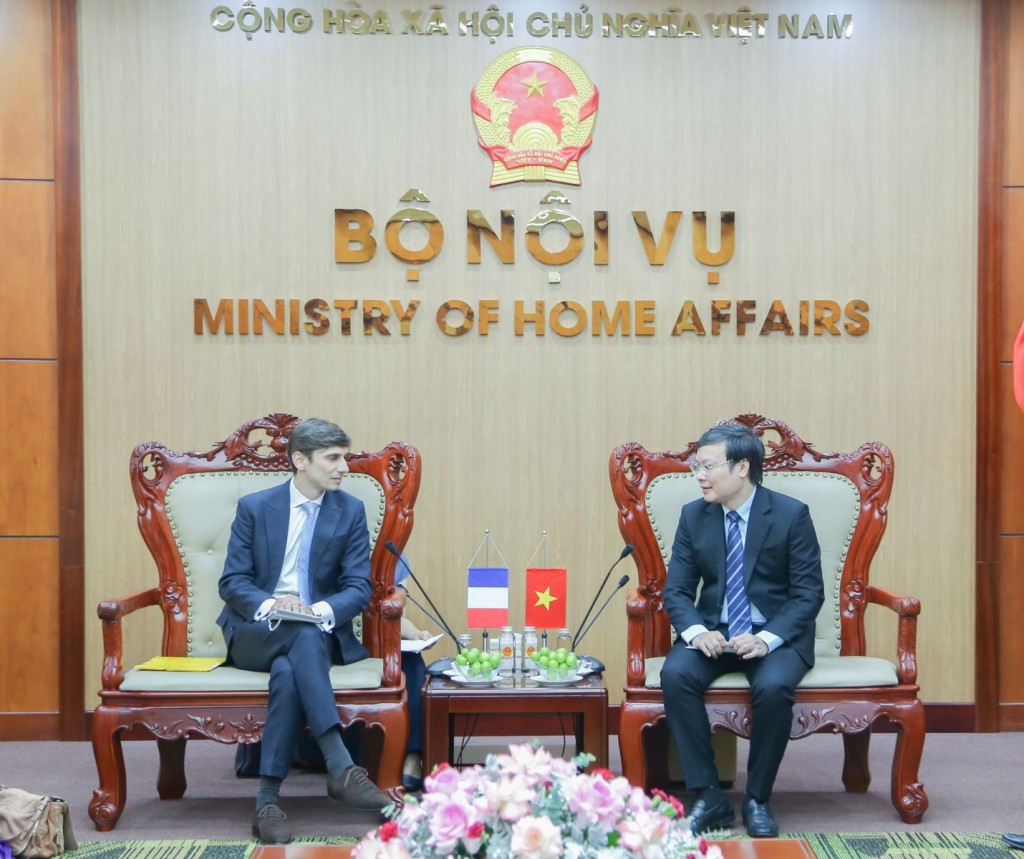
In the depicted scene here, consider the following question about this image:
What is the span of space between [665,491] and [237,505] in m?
1.51

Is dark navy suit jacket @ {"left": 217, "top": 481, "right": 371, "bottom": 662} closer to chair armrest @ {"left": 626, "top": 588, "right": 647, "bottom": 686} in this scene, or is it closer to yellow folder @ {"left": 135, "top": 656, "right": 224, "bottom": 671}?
yellow folder @ {"left": 135, "top": 656, "right": 224, "bottom": 671}

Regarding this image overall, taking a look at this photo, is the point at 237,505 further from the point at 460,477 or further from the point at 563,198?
the point at 563,198

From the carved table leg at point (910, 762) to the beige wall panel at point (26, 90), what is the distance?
3.97m

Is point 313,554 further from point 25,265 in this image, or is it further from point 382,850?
point 382,850

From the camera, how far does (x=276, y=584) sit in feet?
13.5

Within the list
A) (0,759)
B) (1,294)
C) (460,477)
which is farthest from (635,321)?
(0,759)

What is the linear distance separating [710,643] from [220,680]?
61.9 inches

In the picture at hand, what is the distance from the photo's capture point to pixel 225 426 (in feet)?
16.6

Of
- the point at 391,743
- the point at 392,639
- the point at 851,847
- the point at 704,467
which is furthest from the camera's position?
the point at 704,467

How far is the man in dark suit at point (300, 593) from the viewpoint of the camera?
3.73 m

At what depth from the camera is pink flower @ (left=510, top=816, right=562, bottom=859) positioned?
1.87 meters

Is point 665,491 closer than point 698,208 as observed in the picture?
Yes

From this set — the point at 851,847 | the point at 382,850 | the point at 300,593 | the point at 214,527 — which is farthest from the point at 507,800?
the point at 214,527

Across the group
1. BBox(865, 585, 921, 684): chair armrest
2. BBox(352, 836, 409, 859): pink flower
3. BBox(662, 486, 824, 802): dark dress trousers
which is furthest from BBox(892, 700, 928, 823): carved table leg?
BBox(352, 836, 409, 859): pink flower
